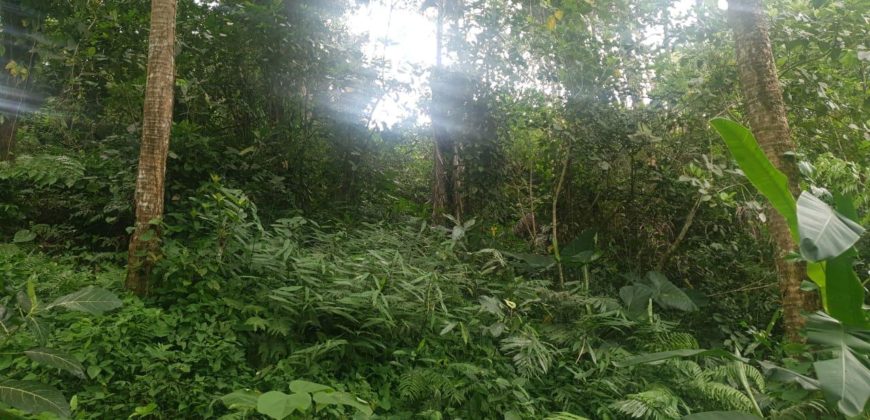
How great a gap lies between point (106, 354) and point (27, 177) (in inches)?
109

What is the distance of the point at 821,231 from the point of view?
183cm

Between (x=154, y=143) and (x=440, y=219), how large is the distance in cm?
305

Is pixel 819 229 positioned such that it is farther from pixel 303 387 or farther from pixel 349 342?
pixel 349 342

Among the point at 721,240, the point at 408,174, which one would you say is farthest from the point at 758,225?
the point at 408,174

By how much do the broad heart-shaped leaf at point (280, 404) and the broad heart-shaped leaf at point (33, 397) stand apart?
27.7 inches

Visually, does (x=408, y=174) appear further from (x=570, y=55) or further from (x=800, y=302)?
(x=800, y=302)

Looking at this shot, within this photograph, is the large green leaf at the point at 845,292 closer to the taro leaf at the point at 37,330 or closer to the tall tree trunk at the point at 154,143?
the taro leaf at the point at 37,330

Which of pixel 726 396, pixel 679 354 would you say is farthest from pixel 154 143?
Answer: pixel 726 396

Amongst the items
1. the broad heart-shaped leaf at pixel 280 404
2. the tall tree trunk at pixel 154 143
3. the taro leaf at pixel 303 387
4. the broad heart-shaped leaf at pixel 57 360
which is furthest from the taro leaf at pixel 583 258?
the broad heart-shaped leaf at pixel 57 360

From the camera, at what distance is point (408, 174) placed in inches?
281

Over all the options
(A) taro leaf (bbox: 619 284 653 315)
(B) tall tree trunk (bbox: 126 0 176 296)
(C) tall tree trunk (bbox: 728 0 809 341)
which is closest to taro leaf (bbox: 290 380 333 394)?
(B) tall tree trunk (bbox: 126 0 176 296)

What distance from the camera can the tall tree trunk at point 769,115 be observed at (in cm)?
320

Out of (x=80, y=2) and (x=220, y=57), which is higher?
(x=80, y=2)

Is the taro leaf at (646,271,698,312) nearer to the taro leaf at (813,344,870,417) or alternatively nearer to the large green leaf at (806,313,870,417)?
the large green leaf at (806,313,870,417)
